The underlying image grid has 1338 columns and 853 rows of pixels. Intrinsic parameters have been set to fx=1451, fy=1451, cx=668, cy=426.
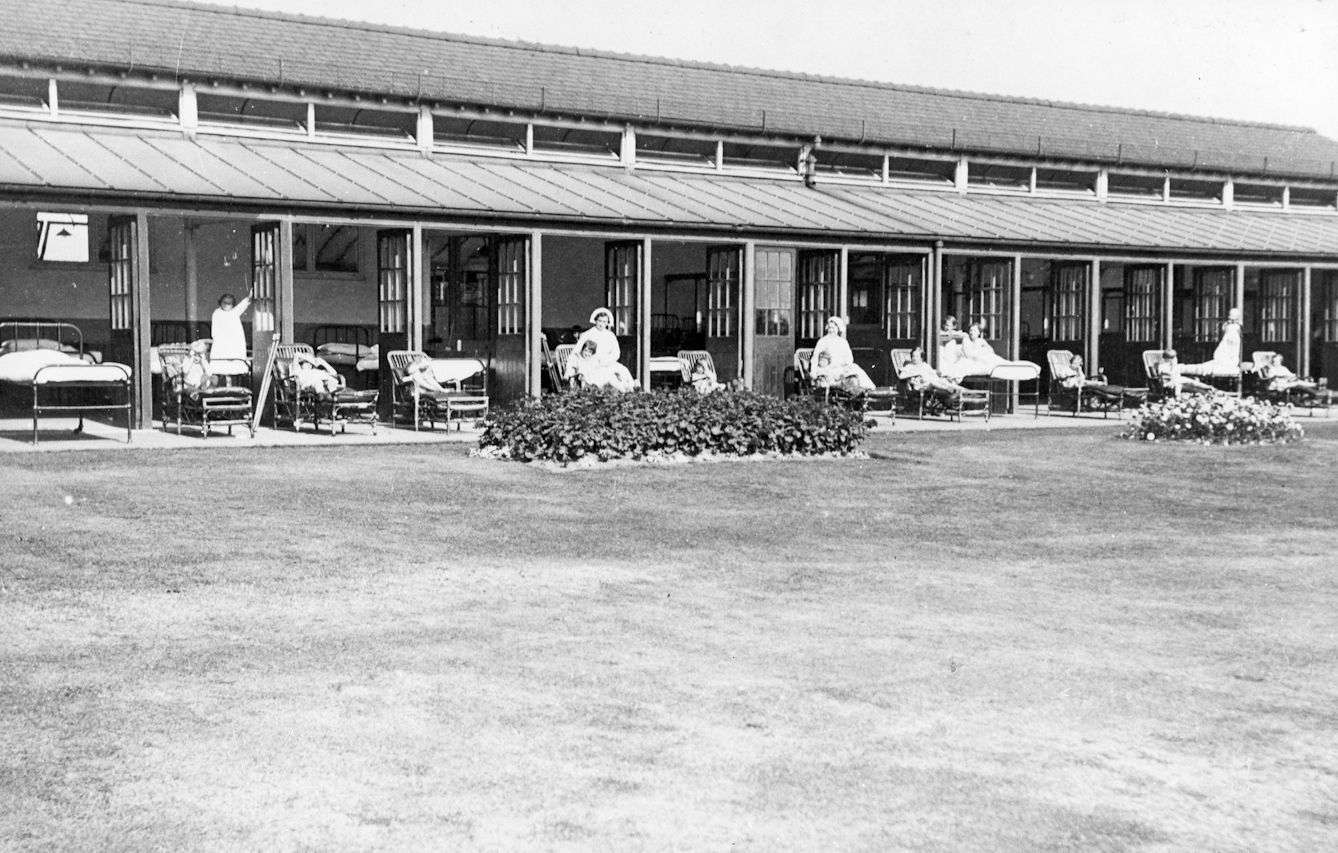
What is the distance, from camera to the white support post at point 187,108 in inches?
722

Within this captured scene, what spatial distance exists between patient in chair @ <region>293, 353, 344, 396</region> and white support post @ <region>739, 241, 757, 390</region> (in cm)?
573

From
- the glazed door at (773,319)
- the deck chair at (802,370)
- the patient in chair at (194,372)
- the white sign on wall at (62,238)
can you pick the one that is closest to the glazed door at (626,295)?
the glazed door at (773,319)

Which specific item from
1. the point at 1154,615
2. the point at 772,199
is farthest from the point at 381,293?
the point at 1154,615

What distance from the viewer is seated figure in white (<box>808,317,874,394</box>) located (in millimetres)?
17375

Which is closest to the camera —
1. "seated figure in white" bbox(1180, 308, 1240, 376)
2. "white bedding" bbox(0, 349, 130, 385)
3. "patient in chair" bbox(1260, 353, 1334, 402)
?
"white bedding" bbox(0, 349, 130, 385)

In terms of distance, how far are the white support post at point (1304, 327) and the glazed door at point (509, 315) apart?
1347 cm

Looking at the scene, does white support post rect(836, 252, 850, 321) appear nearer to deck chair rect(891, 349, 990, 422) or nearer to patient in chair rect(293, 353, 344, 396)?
deck chair rect(891, 349, 990, 422)

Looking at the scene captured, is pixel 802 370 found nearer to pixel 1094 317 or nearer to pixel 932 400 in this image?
pixel 932 400

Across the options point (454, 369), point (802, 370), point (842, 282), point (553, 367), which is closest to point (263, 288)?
point (454, 369)

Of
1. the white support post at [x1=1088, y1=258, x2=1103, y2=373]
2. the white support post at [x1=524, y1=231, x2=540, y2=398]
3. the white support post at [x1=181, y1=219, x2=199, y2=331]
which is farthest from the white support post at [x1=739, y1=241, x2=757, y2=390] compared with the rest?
the white support post at [x1=181, y1=219, x2=199, y2=331]

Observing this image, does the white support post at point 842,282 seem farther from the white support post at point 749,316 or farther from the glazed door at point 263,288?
the glazed door at point 263,288

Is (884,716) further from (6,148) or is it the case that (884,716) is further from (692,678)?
(6,148)

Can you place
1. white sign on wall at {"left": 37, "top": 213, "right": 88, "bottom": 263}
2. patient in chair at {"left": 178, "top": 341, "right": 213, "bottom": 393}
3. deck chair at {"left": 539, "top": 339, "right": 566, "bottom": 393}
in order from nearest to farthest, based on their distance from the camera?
patient in chair at {"left": 178, "top": 341, "right": 213, "bottom": 393} → deck chair at {"left": 539, "top": 339, "right": 566, "bottom": 393} → white sign on wall at {"left": 37, "top": 213, "right": 88, "bottom": 263}

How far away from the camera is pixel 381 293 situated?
1716 centimetres
